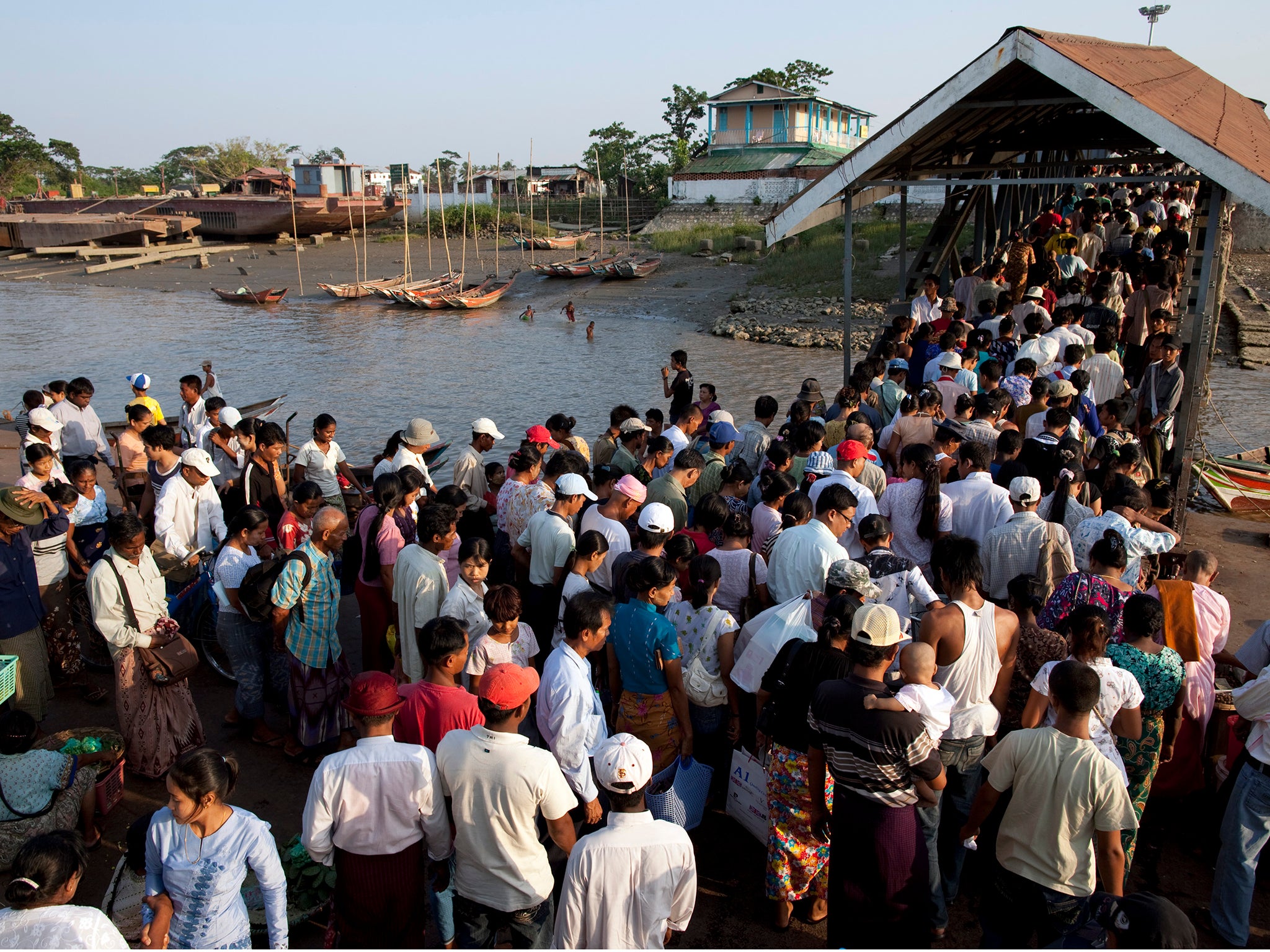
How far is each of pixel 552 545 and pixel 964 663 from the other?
242 cm

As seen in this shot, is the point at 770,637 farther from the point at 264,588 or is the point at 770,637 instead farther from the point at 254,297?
the point at 254,297

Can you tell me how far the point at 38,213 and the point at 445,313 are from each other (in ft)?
120

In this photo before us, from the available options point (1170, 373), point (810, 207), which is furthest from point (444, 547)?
point (1170, 373)

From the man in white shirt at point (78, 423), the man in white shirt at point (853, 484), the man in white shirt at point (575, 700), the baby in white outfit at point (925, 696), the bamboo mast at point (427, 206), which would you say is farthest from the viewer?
the bamboo mast at point (427, 206)

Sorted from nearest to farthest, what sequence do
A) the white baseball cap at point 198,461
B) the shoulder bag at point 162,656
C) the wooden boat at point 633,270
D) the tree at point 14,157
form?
the shoulder bag at point 162,656, the white baseball cap at point 198,461, the wooden boat at point 633,270, the tree at point 14,157

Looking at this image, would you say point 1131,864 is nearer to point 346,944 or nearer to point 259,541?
point 346,944

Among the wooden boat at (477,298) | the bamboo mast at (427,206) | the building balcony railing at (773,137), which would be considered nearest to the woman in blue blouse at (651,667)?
the wooden boat at (477,298)

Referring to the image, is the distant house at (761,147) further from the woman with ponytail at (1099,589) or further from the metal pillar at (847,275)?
the woman with ponytail at (1099,589)

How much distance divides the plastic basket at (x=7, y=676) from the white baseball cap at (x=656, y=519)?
3.35 metres

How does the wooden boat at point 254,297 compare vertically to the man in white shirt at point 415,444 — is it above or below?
above

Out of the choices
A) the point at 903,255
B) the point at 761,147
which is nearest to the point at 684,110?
the point at 761,147

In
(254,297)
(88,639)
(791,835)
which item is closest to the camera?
(791,835)

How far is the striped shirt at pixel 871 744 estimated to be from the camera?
9.96 ft

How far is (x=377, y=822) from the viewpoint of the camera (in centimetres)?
317
